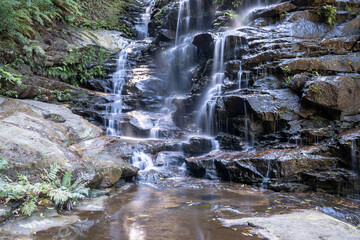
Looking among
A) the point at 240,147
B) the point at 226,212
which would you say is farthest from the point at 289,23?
the point at 226,212

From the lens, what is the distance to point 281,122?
759cm

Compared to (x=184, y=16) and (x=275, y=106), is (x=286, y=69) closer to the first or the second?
(x=275, y=106)

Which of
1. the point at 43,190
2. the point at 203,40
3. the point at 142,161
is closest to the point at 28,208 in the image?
the point at 43,190

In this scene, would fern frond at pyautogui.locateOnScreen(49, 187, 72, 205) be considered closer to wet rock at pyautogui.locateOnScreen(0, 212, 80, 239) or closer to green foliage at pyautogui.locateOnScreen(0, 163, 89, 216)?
green foliage at pyautogui.locateOnScreen(0, 163, 89, 216)

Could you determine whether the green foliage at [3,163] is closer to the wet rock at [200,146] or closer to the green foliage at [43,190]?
the green foliage at [43,190]

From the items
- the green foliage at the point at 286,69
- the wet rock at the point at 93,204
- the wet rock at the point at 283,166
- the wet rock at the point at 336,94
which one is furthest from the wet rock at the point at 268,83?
the wet rock at the point at 93,204

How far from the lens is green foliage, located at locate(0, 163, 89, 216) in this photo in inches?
140

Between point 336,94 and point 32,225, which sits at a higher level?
point 336,94

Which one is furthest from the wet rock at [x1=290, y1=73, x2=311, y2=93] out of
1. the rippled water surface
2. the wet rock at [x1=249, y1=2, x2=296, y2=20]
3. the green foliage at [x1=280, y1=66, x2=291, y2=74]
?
the wet rock at [x1=249, y1=2, x2=296, y2=20]

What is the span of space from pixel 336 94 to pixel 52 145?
26.0ft

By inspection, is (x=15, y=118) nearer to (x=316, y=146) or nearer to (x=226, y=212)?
(x=226, y=212)

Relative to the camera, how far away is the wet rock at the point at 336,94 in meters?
7.07

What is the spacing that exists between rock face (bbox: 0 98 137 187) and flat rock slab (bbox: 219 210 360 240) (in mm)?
3308

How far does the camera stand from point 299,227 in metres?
3.35
